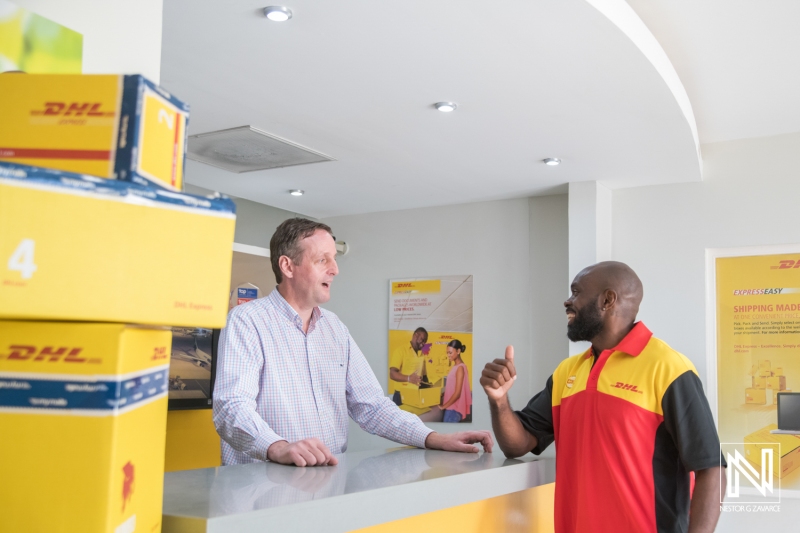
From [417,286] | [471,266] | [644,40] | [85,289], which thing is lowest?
[85,289]

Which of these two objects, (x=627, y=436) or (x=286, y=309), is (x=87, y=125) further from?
(x=627, y=436)

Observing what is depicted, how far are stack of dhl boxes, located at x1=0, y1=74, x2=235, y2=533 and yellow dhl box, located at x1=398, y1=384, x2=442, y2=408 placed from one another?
4357 millimetres

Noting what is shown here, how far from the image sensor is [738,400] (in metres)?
4.08

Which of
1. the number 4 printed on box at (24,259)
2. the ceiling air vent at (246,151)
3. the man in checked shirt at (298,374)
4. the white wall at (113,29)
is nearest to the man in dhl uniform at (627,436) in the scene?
the man in checked shirt at (298,374)

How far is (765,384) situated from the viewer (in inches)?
158

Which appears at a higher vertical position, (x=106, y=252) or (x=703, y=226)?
(x=703, y=226)

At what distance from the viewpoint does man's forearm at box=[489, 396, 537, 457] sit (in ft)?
7.13

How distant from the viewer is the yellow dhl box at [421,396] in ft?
16.9

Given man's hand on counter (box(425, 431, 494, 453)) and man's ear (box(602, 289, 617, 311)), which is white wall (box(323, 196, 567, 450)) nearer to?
man's ear (box(602, 289, 617, 311))

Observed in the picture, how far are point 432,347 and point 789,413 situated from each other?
232 cm

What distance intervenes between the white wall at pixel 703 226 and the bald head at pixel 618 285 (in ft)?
7.08

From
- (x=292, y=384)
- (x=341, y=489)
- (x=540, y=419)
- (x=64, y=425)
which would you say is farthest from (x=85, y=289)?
(x=540, y=419)

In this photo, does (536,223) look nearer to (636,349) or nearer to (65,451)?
(636,349)

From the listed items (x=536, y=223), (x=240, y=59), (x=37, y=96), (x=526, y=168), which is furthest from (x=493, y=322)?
(x=37, y=96)
